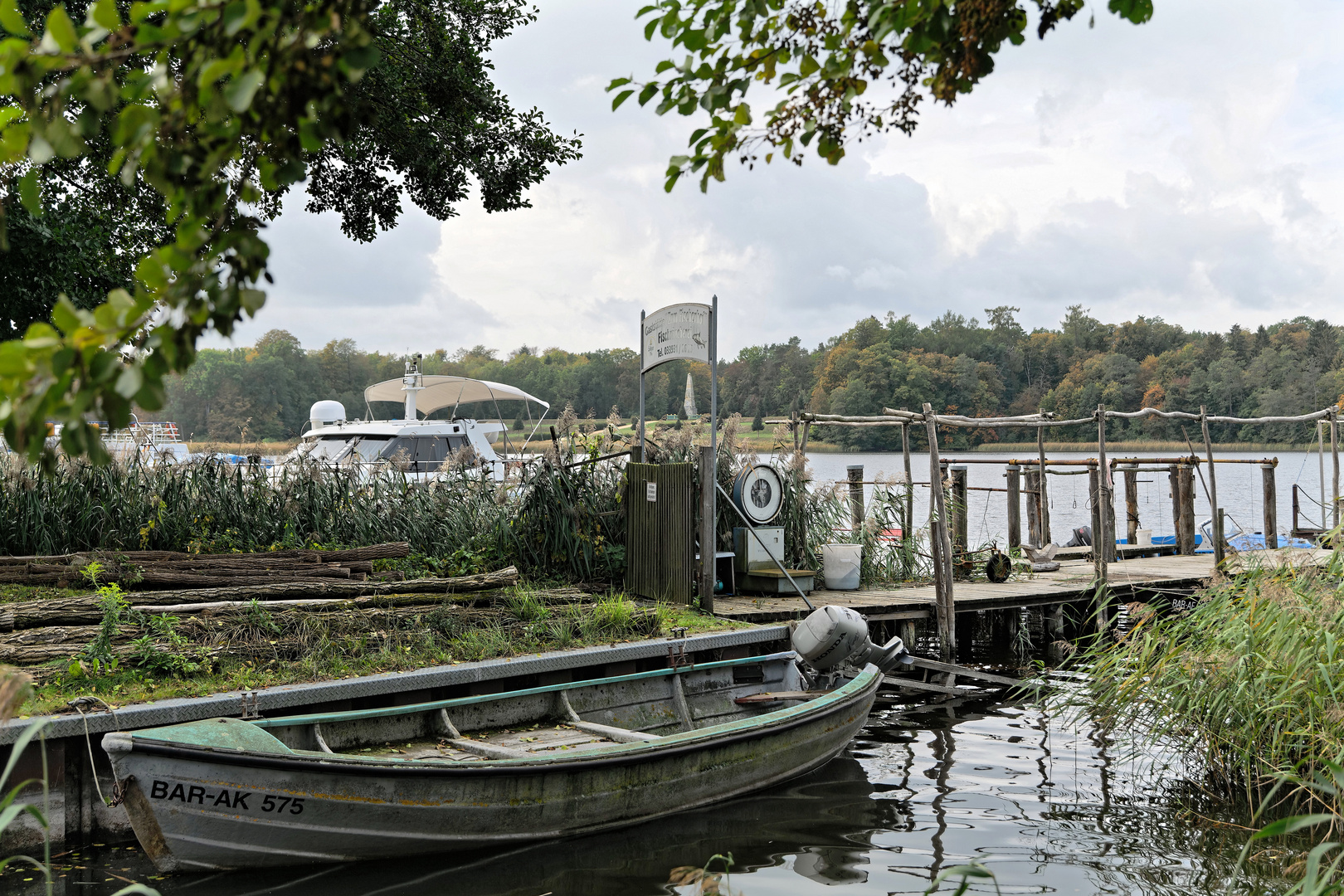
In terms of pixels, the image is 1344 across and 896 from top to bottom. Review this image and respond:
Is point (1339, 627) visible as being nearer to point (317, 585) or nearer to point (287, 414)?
point (317, 585)

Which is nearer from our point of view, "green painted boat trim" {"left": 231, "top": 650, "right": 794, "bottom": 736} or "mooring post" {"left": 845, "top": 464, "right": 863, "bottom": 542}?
"green painted boat trim" {"left": 231, "top": 650, "right": 794, "bottom": 736}

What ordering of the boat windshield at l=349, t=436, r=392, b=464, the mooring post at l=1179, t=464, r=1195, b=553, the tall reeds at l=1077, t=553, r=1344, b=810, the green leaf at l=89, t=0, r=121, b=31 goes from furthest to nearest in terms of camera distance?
the boat windshield at l=349, t=436, r=392, b=464, the mooring post at l=1179, t=464, r=1195, b=553, the tall reeds at l=1077, t=553, r=1344, b=810, the green leaf at l=89, t=0, r=121, b=31

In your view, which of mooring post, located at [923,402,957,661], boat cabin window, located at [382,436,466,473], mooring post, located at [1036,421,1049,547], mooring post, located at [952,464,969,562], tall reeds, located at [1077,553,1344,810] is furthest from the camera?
boat cabin window, located at [382,436,466,473]

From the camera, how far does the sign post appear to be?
32.0 ft

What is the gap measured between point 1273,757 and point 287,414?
4879 cm

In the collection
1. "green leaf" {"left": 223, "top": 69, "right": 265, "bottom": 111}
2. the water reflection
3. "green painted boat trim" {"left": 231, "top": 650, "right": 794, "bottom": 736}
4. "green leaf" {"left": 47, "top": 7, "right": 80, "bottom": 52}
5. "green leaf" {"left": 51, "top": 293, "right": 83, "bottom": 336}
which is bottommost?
the water reflection

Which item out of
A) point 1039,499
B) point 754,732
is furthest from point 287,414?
point 754,732

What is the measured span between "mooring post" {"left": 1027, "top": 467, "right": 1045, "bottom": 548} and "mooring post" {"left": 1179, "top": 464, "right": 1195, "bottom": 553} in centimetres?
246

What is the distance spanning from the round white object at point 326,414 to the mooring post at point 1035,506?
14997 millimetres

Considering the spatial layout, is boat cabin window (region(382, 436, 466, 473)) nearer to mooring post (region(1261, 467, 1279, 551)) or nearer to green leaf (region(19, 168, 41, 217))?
mooring post (region(1261, 467, 1279, 551))

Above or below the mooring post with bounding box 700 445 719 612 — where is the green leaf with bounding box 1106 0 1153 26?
above

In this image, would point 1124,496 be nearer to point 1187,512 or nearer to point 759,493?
point 1187,512

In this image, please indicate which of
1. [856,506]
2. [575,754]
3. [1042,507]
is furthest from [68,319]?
[1042,507]

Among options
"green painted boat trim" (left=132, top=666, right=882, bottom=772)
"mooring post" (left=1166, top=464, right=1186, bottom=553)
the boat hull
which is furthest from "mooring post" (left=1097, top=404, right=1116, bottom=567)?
the boat hull
